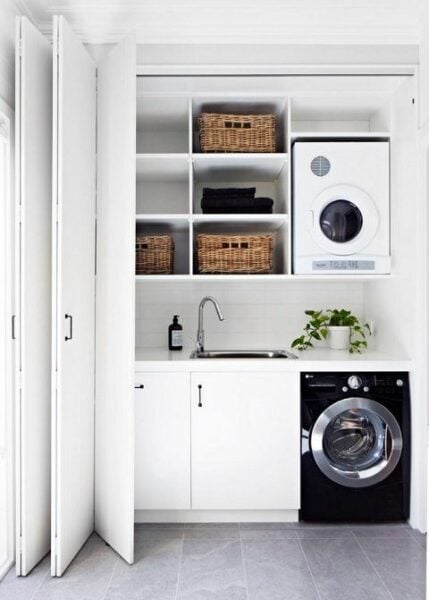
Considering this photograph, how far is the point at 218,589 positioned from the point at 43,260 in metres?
1.57

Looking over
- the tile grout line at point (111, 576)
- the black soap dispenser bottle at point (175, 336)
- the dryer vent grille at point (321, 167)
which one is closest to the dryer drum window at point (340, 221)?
the dryer vent grille at point (321, 167)

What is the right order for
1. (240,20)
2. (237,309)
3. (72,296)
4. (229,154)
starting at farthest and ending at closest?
(237,309) → (229,154) → (240,20) → (72,296)

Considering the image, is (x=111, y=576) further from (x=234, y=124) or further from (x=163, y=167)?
(x=234, y=124)

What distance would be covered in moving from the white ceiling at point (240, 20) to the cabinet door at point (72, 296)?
31cm

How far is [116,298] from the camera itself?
2289 mm

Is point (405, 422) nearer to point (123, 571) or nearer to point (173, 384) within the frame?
point (173, 384)

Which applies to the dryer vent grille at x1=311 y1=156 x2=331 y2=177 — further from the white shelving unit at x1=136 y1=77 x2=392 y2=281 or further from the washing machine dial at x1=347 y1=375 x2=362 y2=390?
the washing machine dial at x1=347 y1=375 x2=362 y2=390

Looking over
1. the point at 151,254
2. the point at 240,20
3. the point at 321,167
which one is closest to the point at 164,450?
the point at 151,254

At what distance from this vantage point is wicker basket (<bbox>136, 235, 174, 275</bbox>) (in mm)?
2783

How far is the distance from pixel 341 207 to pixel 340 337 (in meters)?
0.78

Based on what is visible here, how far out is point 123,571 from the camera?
7.04 feet

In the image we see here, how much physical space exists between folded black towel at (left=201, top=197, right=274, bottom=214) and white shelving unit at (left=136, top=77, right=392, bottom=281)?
60 mm

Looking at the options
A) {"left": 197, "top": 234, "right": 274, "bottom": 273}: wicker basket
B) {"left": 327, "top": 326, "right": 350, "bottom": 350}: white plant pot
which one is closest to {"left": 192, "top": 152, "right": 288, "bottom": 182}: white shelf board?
{"left": 197, "top": 234, "right": 274, "bottom": 273}: wicker basket

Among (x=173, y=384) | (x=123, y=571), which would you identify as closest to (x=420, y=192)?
(x=173, y=384)
